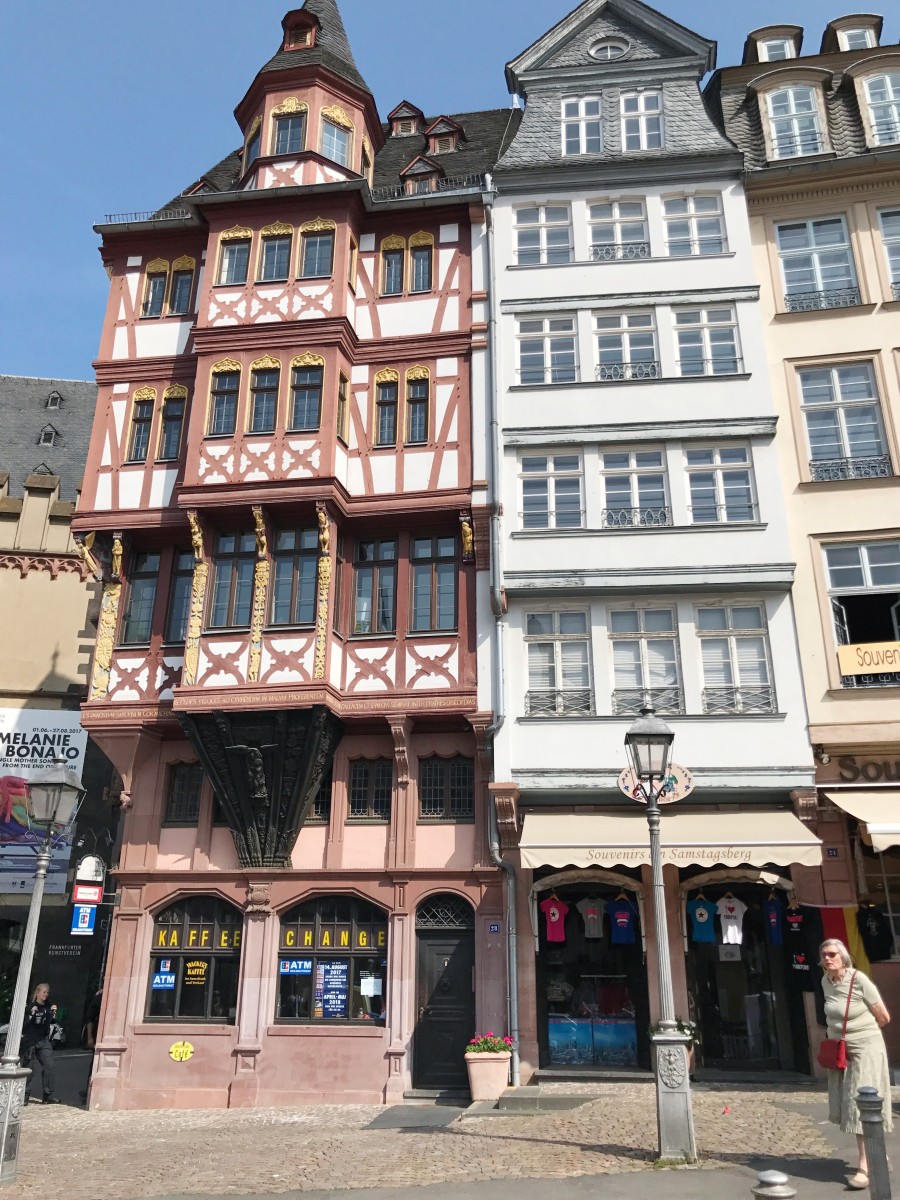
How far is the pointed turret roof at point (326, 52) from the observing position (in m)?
23.4

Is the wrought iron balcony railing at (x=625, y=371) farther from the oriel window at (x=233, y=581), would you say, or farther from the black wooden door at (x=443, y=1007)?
the black wooden door at (x=443, y=1007)

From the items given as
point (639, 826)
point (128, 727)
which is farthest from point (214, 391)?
point (639, 826)

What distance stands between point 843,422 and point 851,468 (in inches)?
41.4

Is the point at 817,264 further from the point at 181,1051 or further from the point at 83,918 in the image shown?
the point at 83,918

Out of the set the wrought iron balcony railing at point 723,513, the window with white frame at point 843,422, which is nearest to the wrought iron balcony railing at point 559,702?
the wrought iron balcony railing at point 723,513

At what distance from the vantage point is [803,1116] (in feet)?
43.4

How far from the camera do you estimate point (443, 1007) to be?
17.8m

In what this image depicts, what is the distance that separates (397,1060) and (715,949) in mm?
5872

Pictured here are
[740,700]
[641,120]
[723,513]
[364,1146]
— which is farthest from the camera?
[641,120]

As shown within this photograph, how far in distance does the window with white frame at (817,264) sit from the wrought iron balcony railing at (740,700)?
26.3 feet

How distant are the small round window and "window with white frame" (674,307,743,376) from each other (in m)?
7.42

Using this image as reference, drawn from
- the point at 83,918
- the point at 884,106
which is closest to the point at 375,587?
the point at 83,918

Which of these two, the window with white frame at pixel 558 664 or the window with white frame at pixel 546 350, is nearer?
the window with white frame at pixel 558 664

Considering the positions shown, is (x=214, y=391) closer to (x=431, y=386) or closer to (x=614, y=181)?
(x=431, y=386)
